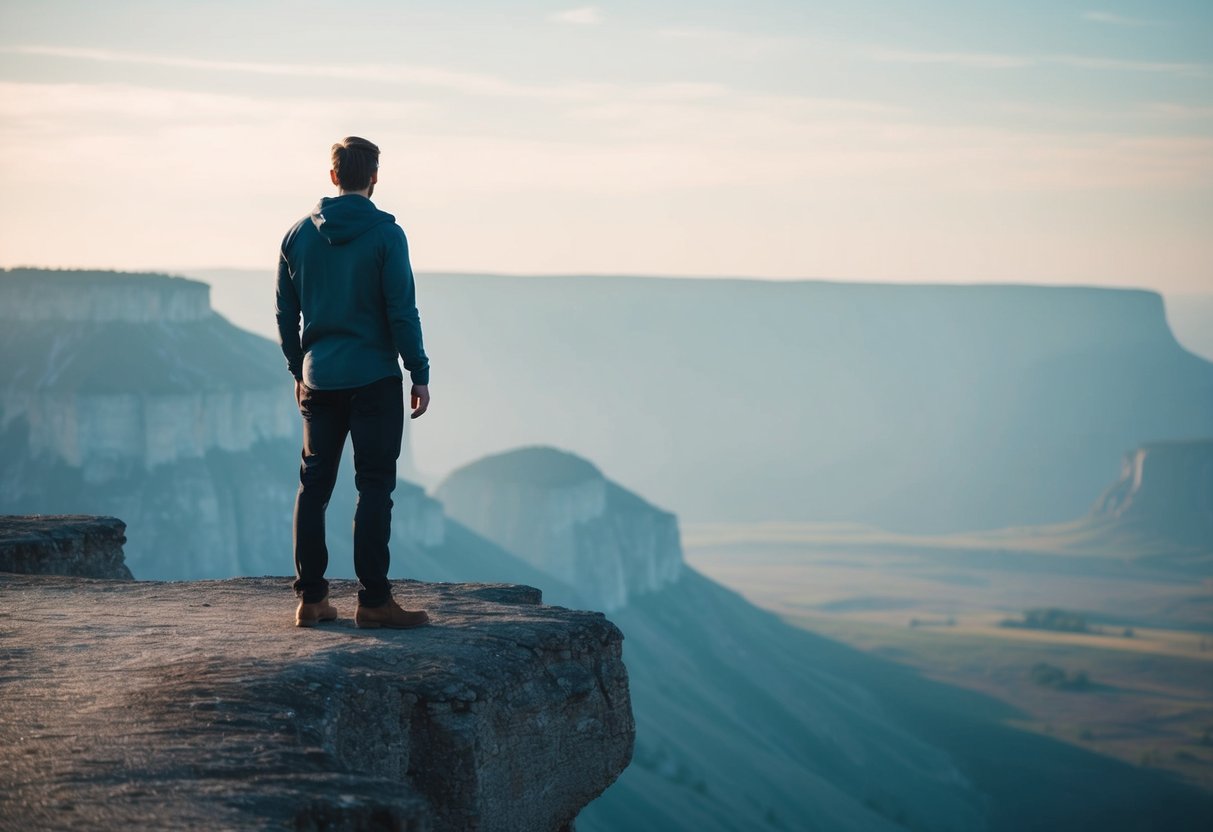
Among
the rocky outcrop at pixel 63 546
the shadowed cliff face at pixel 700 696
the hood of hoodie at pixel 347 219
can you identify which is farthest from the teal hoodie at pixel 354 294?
the shadowed cliff face at pixel 700 696

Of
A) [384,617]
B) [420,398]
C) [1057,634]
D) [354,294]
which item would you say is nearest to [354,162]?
[354,294]

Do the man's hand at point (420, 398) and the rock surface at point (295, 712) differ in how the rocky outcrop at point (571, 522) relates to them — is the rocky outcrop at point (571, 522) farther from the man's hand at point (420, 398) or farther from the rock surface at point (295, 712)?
the man's hand at point (420, 398)

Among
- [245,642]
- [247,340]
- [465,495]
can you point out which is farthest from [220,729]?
[465,495]

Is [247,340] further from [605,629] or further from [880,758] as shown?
[605,629]

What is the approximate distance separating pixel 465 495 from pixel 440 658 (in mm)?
120245

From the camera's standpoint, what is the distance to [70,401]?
91312 millimetres

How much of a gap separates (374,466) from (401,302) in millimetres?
1010

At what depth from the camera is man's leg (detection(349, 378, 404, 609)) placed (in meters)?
9.77

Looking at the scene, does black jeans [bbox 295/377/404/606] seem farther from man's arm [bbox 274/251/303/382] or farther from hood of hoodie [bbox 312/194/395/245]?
hood of hoodie [bbox 312/194/395/245]

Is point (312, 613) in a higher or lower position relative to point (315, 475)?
lower

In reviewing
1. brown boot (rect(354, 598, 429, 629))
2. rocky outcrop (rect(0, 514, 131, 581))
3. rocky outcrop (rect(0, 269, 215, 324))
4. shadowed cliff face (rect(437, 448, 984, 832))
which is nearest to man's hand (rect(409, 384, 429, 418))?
brown boot (rect(354, 598, 429, 629))

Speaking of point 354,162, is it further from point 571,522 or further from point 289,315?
point 571,522

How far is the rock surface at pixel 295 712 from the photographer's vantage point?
23.3 feet

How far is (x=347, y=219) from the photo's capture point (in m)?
9.73
